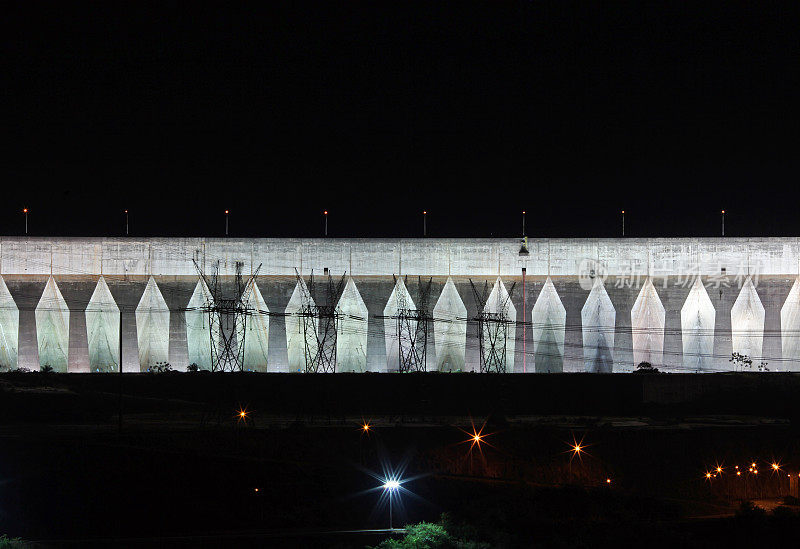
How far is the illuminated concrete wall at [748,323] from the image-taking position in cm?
4019

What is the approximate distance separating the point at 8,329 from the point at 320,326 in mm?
13061

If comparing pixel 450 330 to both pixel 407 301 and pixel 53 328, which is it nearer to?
pixel 407 301

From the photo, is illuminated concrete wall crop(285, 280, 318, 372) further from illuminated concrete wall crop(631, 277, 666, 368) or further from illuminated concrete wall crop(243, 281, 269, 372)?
illuminated concrete wall crop(631, 277, 666, 368)

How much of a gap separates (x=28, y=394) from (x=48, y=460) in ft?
29.2

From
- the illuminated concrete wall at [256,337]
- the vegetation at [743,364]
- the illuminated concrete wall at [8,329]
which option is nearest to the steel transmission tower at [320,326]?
the illuminated concrete wall at [256,337]

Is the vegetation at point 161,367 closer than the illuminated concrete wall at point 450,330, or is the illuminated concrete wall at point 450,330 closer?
the vegetation at point 161,367

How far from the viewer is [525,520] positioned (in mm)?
21922

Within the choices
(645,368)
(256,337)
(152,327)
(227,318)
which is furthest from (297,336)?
(645,368)

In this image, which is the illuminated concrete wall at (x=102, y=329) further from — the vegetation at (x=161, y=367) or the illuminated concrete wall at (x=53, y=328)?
the vegetation at (x=161, y=367)

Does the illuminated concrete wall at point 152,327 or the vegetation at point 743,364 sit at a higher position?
the illuminated concrete wall at point 152,327

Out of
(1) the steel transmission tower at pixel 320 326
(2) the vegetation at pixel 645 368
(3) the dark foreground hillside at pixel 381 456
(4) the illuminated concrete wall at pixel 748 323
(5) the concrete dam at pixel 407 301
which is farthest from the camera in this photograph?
(4) the illuminated concrete wall at pixel 748 323

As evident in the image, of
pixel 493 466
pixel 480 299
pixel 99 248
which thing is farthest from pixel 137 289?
pixel 493 466

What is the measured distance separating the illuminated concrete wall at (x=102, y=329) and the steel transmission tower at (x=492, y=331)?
15.0m

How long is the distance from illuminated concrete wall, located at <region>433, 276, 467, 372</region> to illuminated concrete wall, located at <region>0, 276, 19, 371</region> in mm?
17441
